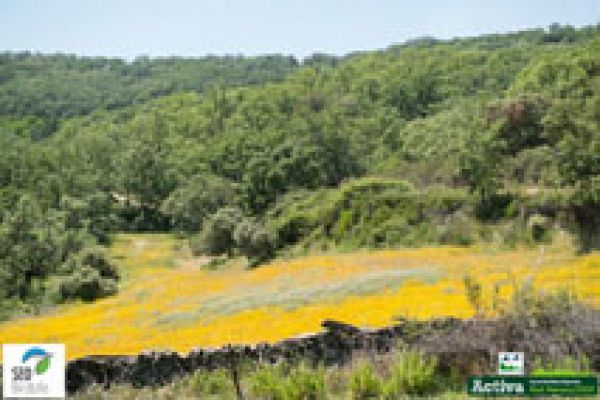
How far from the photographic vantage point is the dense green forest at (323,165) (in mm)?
43219

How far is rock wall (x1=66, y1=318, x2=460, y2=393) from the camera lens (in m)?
11.2

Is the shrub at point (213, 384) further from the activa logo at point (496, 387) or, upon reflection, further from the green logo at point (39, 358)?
the activa logo at point (496, 387)

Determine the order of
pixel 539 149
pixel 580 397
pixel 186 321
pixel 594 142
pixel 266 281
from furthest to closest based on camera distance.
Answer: pixel 539 149 → pixel 266 281 → pixel 594 142 → pixel 186 321 → pixel 580 397

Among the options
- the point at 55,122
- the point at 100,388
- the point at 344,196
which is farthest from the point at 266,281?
the point at 55,122

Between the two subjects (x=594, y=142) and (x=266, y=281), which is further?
(x=266, y=281)

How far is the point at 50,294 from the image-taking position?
5509 cm

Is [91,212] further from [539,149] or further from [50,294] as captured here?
[539,149]

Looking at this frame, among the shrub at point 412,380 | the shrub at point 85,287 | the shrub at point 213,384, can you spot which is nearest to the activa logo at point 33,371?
the shrub at point 213,384

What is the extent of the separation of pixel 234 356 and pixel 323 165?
8269 cm

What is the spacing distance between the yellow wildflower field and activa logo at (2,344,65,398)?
27.0ft

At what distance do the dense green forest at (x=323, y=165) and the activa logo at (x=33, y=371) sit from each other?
28.7 meters

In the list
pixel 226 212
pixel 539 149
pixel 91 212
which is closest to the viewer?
pixel 539 149

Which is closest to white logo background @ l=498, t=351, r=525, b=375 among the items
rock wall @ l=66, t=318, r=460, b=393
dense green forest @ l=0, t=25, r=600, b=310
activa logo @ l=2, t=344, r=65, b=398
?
rock wall @ l=66, t=318, r=460, b=393

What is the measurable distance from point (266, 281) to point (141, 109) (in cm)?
13359
